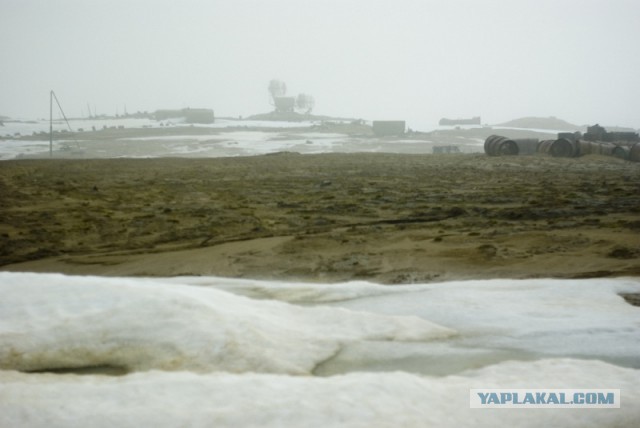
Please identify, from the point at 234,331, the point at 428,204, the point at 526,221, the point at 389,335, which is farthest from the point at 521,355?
the point at 428,204

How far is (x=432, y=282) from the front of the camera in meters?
4.46

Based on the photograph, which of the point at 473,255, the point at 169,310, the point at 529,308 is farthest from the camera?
the point at 473,255

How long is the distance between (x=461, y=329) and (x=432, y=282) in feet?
4.33

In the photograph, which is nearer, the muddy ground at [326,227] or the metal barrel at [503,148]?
the muddy ground at [326,227]

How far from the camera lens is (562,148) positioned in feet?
66.8

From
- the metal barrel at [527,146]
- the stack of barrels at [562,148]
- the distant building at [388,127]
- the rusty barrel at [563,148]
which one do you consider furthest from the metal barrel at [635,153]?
the distant building at [388,127]

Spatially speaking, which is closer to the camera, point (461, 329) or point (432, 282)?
point (461, 329)

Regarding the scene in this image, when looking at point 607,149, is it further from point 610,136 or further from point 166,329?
point 166,329

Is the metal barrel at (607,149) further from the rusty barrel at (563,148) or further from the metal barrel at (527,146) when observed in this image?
the metal barrel at (527,146)

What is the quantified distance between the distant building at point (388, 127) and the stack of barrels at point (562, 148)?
25075 mm

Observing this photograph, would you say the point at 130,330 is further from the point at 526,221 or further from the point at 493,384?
the point at 526,221

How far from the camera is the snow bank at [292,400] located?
2.06 m

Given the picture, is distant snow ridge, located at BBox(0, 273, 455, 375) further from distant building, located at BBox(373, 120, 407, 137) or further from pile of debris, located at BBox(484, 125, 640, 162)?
distant building, located at BBox(373, 120, 407, 137)

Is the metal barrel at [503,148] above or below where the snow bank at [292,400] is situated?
above
